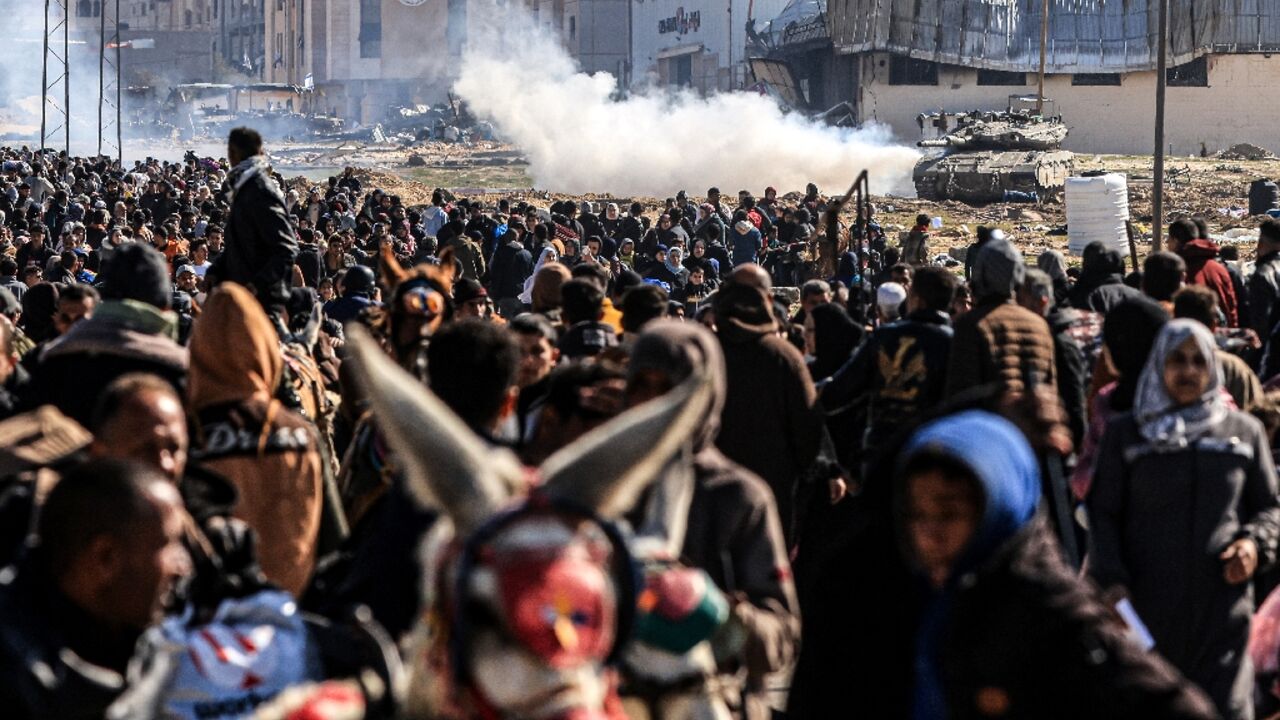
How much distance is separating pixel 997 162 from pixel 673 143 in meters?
12.7

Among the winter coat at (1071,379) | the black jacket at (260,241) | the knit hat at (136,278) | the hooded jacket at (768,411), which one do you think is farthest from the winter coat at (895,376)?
the knit hat at (136,278)

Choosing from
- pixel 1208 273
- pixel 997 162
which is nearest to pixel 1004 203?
pixel 997 162

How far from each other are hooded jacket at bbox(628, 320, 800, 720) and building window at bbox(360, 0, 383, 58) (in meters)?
98.9

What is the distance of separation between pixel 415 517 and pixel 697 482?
92cm

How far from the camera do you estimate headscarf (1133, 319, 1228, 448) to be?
5688mm

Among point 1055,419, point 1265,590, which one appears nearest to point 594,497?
point 1055,419

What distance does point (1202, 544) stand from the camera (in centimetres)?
568

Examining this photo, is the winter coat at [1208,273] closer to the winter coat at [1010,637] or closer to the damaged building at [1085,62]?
the winter coat at [1010,637]

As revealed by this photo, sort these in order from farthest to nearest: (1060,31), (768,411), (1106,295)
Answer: (1060,31) → (1106,295) → (768,411)

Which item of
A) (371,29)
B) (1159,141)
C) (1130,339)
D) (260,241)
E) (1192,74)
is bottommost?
(1130,339)

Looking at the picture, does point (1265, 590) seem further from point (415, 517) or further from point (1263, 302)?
point (1263, 302)

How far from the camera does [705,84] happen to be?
75250mm

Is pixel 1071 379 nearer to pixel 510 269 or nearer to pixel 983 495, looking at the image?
pixel 983 495

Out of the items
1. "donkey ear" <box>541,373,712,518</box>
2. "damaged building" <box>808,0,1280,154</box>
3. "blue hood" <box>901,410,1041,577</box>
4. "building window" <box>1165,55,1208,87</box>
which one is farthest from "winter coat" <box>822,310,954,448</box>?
"building window" <box>1165,55,1208,87</box>
